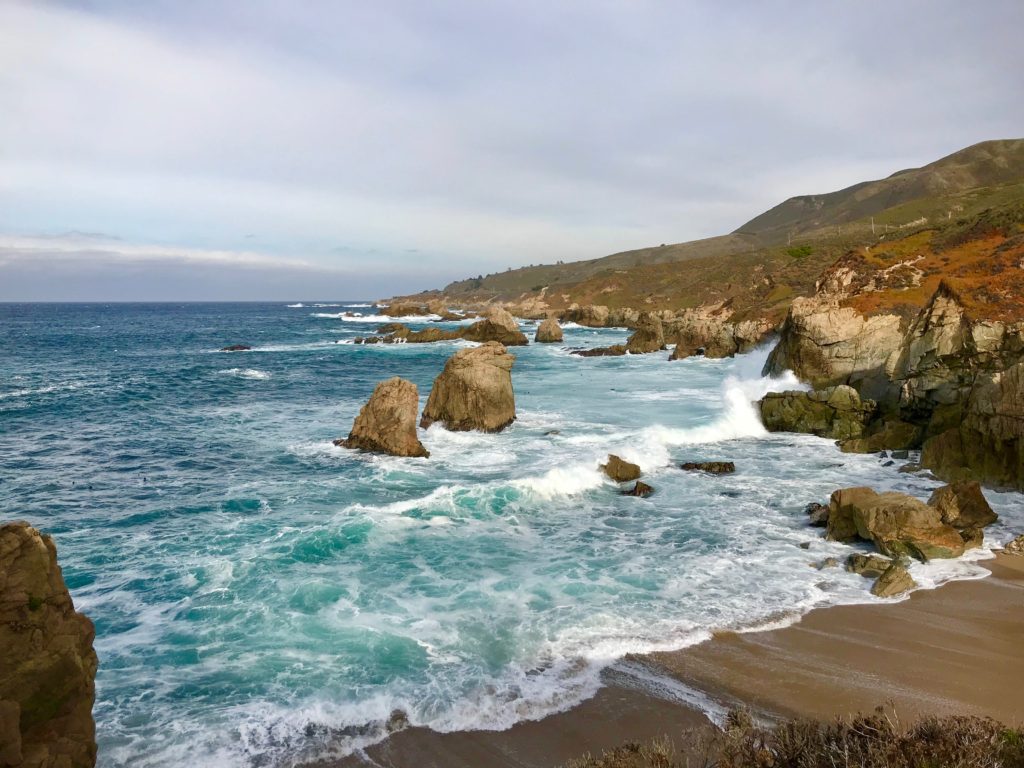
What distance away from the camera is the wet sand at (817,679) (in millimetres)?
8766

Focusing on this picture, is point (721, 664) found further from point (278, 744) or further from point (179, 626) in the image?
point (179, 626)

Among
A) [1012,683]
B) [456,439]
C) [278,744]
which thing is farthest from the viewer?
[456,439]

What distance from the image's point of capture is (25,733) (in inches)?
271

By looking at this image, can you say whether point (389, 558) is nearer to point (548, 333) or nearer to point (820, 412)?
point (820, 412)

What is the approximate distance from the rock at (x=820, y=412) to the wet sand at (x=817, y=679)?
574 inches

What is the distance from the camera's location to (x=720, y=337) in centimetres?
6100

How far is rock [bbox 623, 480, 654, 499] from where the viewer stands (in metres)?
20.1

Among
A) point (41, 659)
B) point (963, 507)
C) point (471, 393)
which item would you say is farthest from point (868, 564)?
point (471, 393)

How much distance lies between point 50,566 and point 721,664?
979cm

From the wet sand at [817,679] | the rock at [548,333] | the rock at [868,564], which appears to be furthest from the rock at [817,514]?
the rock at [548,333]

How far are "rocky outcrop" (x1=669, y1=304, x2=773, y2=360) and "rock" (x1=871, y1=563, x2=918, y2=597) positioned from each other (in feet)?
148

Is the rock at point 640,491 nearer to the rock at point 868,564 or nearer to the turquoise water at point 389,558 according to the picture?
the turquoise water at point 389,558

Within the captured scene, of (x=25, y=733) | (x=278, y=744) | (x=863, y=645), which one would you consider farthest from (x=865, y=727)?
(x=25, y=733)

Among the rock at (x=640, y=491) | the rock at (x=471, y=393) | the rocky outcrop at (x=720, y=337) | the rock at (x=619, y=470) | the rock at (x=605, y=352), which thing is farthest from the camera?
the rock at (x=605, y=352)
